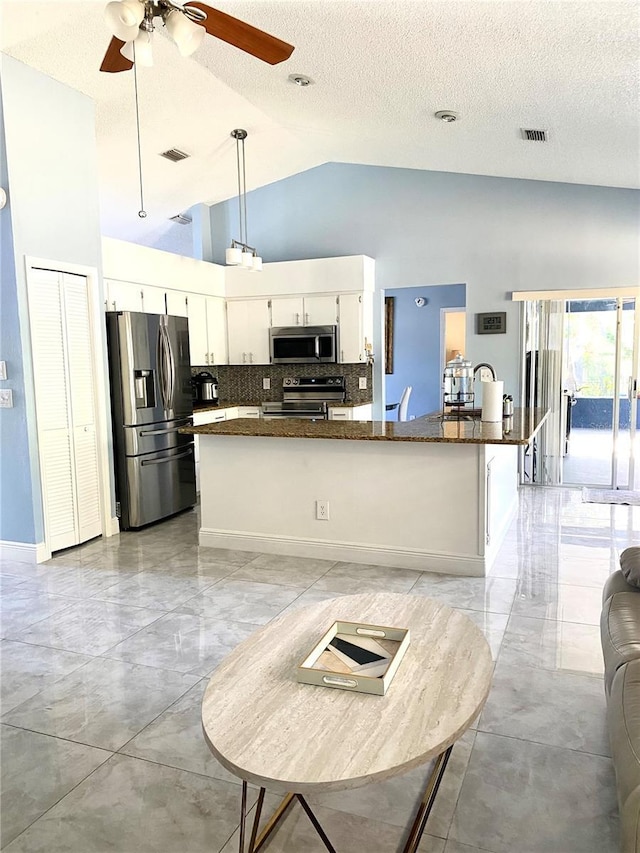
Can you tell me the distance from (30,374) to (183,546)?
158cm

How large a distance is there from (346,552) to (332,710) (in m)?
2.56

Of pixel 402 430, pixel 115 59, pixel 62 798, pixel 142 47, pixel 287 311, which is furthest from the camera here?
pixel 287 311

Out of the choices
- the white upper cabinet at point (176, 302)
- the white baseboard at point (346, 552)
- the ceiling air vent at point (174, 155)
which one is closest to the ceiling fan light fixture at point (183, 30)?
the white baseboard at point (346, 552)

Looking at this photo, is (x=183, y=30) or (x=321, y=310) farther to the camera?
(x=321, y=310)

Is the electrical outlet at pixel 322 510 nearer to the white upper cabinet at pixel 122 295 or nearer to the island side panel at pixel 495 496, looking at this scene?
the island side panel at pixel 495 496

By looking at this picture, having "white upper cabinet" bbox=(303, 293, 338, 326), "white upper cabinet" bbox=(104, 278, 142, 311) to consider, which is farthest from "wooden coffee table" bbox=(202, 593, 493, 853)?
"white upper cabinet" bbox=(303, 293, 338, 326)

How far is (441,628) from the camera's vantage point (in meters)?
1.99

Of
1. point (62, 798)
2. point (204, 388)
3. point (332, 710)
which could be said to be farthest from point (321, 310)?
point (332, 710)

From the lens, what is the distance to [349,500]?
406 centimetres

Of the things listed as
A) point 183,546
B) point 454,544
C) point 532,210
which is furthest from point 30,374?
point 532,210

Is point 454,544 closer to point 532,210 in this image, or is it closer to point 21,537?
point 21,537

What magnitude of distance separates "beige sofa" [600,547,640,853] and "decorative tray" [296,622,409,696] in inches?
22.1

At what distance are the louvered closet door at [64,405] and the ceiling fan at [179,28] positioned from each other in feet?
7.22

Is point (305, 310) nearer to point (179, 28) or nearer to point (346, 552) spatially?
point (346, 552)
